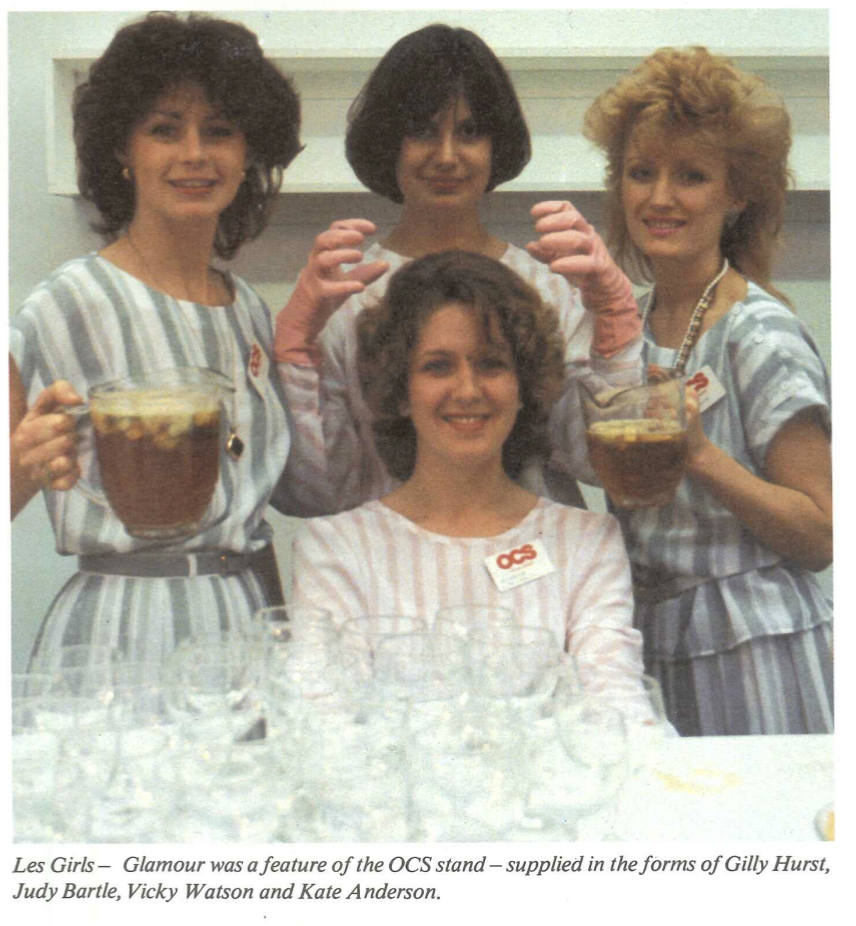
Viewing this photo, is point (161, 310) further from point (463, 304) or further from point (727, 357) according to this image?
point (727, 357)

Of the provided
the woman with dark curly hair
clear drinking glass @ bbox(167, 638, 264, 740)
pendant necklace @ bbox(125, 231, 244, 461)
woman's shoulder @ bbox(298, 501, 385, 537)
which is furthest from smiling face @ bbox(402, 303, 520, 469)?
clear drinking glass @ bbox(167, 638, 264, 740)

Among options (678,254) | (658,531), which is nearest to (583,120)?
(678,254)

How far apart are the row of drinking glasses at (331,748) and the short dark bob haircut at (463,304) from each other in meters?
0.31

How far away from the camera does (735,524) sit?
133 cm

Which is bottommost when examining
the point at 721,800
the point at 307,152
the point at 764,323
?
the point at 721,800

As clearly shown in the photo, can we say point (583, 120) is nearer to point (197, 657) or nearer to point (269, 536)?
point (269, 536)

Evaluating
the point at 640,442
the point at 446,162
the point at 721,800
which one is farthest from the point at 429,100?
the point at 721,800

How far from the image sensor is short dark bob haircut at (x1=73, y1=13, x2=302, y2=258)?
126 cm

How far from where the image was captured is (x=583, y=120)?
1.29 m

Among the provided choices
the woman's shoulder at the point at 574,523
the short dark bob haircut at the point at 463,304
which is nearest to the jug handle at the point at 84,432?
the short dark bob haircut at the point at 463,304

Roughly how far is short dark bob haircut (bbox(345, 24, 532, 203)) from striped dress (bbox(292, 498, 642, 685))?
1.41 feet

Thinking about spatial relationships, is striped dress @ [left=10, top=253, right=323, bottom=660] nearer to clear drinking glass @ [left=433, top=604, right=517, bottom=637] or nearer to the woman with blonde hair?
clear drinking glass @ [left=433, top=604, right=517, bottom=637]

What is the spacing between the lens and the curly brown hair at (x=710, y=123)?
1.29 m

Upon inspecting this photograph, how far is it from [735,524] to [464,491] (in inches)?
13.6
